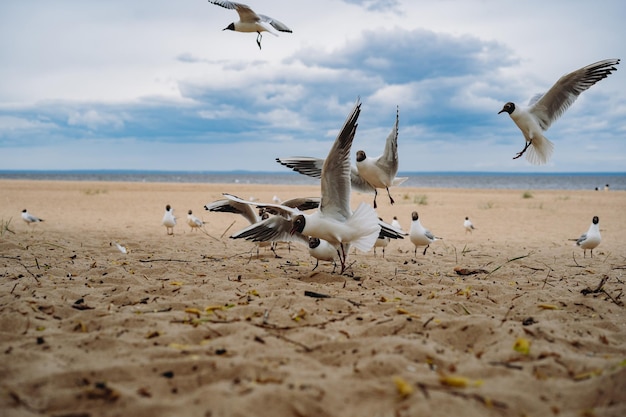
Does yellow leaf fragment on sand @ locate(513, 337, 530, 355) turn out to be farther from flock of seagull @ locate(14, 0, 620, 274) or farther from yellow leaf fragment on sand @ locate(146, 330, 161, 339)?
flock of seagull @ locate(14, 0, 620, 274)

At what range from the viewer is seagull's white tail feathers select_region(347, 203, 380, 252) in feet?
16.5

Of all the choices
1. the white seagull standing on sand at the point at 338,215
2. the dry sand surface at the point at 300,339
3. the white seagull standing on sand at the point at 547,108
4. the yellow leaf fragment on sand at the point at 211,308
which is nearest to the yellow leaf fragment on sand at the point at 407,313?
the dry sand surface at the point at 300,339

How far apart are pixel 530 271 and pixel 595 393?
3.85 metres

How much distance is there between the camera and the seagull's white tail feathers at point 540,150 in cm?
704

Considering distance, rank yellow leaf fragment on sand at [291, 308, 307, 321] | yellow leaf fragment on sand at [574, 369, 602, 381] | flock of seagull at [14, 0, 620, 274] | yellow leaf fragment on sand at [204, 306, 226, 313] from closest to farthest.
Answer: yellow leaf fragment on sand at [574, 369, 602, 381], yellow leaf fragment on sand at [291, 308, 307, 321], yellow leaf fragment on sand at [204, 306, 226, 313], flock of seagull at [14, 0, 620, 274]

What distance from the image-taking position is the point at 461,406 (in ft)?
6.92

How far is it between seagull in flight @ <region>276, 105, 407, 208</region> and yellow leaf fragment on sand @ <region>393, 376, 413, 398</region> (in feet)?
13.1

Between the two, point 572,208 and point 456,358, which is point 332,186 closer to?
point 456,358

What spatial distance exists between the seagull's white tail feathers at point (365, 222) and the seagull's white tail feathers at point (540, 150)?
10.8ft

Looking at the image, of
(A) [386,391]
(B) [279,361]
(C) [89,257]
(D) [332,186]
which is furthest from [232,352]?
(C) [89,257]

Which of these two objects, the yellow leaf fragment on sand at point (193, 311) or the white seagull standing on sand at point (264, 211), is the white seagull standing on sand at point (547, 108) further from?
the yellow leaf fragment on sand at point (193, 311)

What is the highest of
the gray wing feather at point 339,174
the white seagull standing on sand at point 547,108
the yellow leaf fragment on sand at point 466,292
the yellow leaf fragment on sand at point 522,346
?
the white seagull standing on sand at point 547,108

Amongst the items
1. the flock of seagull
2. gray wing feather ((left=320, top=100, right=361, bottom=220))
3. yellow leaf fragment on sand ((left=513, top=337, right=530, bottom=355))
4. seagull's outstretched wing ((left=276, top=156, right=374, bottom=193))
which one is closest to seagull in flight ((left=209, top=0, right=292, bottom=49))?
the flock of seagull

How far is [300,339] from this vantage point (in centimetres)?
296
